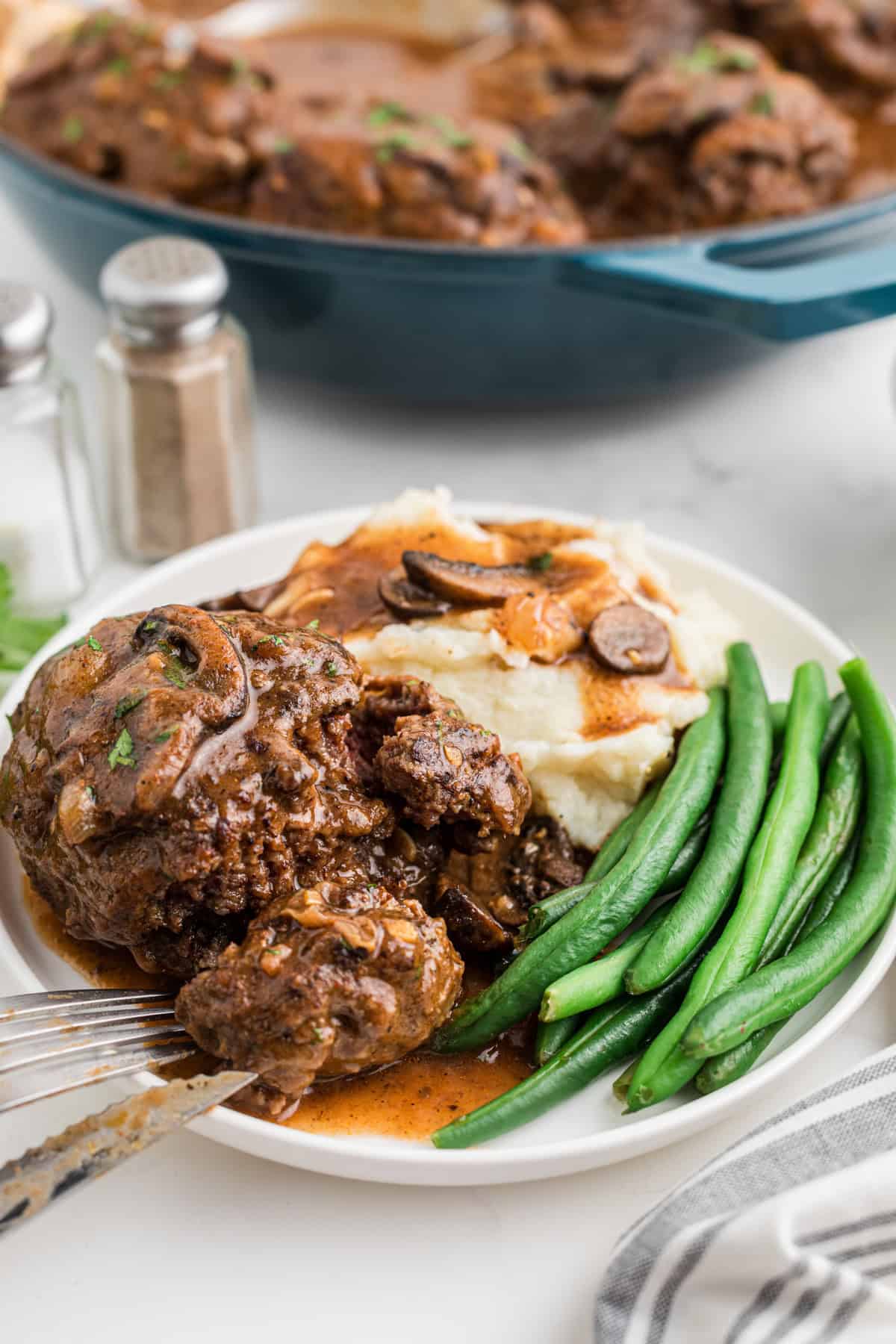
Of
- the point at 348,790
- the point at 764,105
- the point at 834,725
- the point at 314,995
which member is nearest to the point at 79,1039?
the point at 314,995

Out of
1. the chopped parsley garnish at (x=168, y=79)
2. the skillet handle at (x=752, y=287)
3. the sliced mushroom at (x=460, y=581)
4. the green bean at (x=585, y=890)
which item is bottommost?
the green bean at (x=585, y=890)

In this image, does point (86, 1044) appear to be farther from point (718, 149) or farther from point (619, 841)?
point (718, 149)

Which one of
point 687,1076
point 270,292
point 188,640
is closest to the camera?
point 687,1076

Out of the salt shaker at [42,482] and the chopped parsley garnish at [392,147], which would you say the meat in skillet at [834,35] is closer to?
the chopped parsley garnish at [392,147]

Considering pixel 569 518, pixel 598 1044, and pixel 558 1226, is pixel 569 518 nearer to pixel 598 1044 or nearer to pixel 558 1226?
pixel 598 1044

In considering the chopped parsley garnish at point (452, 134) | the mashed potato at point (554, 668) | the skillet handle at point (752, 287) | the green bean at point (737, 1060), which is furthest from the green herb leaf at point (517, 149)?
the green bean at point (737, 1060)

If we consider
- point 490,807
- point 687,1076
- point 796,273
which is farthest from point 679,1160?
point 796,273
